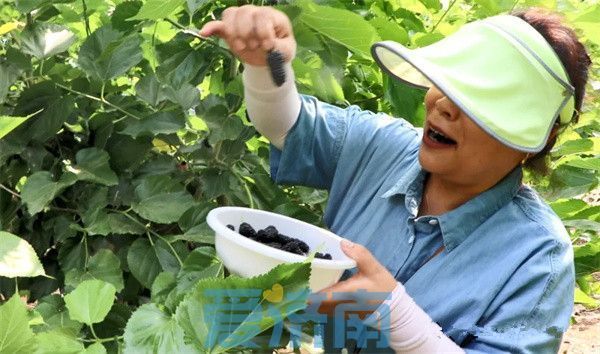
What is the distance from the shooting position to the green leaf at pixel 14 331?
669 millimetres

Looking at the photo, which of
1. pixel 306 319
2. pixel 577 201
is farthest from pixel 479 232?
pixel 577 201

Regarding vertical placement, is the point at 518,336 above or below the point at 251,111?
below

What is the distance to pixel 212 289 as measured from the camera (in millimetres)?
685

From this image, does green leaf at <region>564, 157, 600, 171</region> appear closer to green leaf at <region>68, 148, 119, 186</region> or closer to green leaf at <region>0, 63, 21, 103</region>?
green leaf at <region>68, 148, 119, 186</region>

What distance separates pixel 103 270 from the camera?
1072mm

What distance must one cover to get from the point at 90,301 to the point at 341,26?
46 centimetres

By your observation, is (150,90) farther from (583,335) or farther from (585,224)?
(583,335)

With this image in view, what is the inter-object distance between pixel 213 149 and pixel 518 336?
1.66ft

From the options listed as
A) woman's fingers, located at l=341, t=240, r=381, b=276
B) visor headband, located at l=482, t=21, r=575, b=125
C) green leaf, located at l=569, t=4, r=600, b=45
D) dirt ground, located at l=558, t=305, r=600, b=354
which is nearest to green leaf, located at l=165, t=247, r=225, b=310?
woman's fingers, located at l=341, t=240, r=381, b=276

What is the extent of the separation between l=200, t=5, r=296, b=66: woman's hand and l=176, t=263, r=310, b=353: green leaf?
35 cm

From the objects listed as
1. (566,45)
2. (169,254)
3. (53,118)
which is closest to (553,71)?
(566,45)

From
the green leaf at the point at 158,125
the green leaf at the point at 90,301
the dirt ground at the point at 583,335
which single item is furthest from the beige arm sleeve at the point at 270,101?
the dirt ground at the point at 583,335

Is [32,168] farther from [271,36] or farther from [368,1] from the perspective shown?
[368,1]

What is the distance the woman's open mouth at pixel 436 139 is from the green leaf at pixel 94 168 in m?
0.41
